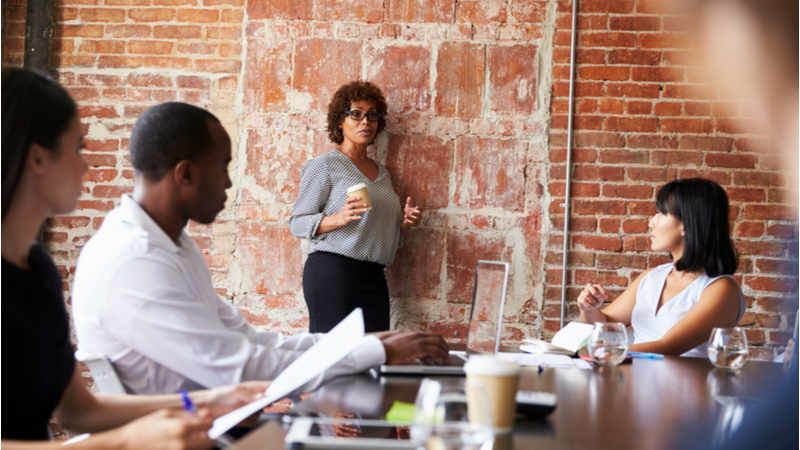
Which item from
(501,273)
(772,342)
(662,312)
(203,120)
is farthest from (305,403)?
(772,342)

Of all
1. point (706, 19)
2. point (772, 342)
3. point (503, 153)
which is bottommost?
point (772, 342)

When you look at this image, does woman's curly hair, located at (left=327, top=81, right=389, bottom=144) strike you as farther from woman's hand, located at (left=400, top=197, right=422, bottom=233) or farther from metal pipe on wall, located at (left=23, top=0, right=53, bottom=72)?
metal pipe on wall, located at (left=23, top=0, right=53, bottom=72)

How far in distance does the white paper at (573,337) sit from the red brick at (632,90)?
1717 mm

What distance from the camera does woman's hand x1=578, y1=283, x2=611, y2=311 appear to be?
2.24 metres

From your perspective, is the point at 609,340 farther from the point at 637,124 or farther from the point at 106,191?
the point at 106,191

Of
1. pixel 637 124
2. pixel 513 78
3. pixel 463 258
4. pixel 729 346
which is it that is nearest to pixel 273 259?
pixel 463 258

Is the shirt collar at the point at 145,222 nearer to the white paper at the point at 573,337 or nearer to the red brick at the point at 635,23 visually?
the white paper at the point at 573,337

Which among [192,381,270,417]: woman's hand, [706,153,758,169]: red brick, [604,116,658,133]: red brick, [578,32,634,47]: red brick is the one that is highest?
[578,32,634,47]: red brick

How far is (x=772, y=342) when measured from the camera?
3.12 meters

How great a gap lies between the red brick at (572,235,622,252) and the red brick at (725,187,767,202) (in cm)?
63

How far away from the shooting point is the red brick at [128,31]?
11.0 ft

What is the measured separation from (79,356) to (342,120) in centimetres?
208

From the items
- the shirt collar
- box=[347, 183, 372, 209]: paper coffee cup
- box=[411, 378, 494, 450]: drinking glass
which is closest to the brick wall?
box=[347, 183, 372, 209]: paper coffee cup

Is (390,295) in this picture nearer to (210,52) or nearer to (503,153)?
(503,153)
